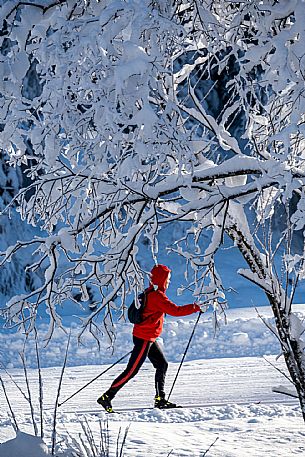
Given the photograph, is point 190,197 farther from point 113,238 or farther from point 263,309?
point 263,309

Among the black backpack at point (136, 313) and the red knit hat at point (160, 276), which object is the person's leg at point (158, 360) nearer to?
the black backpack at point (136, 313)

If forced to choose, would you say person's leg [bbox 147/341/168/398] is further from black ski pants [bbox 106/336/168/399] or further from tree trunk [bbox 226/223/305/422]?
tree trunk [bbox 226/223/305/422]

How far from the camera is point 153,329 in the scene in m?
7.13

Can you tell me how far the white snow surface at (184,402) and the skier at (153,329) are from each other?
240 millimetres

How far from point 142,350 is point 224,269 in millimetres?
14870

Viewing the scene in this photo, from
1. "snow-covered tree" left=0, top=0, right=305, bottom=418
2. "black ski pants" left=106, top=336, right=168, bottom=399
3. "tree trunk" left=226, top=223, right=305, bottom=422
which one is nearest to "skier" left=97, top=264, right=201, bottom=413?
"black ski pants" left=106, top=336, right=168, bottom=399

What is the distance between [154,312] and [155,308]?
1.8 inches

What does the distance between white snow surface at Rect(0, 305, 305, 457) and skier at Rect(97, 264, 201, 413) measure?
0.24m

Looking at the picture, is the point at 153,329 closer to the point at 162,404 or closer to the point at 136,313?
the point at 136,313

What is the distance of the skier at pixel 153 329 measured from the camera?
6986mm

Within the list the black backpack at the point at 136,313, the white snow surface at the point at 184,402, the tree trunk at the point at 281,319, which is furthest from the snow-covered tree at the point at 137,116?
the black backpack at the point at 136,313

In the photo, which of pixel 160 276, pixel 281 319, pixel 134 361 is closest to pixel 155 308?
pixel 160 276

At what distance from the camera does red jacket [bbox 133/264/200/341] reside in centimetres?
697

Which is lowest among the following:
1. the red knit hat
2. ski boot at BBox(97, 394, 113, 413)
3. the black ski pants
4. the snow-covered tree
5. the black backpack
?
ski boot at BBox(97, 394, 113, 413)
